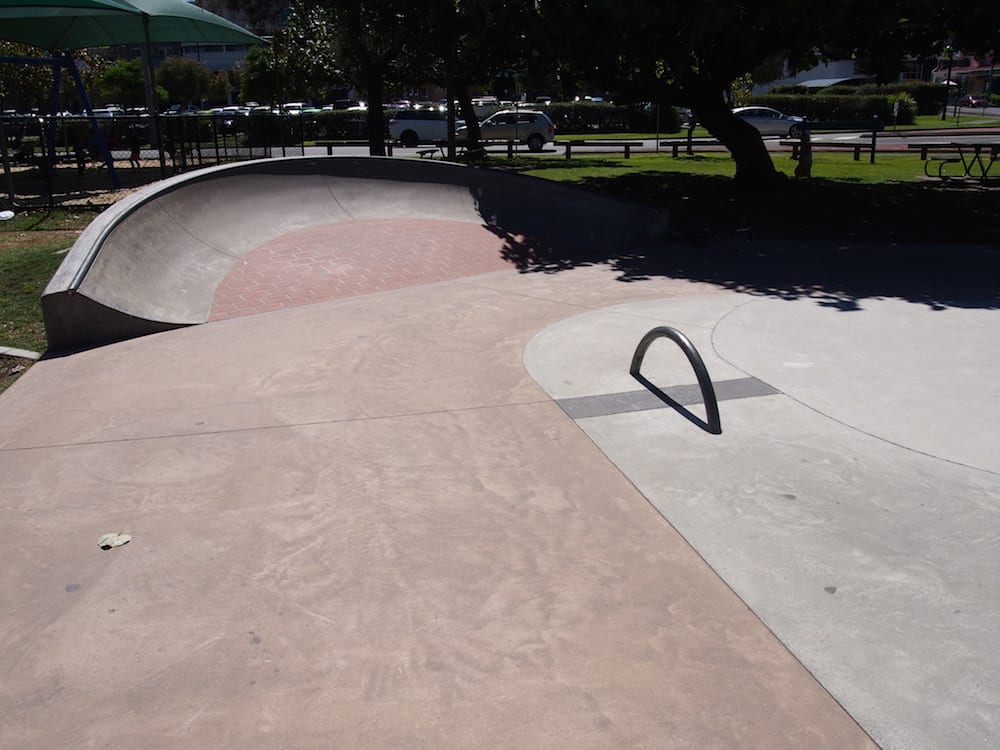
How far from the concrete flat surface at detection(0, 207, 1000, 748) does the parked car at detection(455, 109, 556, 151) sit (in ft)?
100

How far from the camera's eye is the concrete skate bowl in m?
8.52

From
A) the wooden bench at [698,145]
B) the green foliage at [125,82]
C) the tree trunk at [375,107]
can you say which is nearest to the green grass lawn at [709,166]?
the tree trunk at [375,107]

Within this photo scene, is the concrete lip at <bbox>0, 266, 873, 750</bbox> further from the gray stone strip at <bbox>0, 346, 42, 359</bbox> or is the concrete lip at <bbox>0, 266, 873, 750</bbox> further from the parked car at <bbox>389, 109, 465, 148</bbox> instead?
the parked car at <bbox>389, 109, 465, 148</bbox>

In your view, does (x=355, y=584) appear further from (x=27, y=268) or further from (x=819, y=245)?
(x=819, y=245)

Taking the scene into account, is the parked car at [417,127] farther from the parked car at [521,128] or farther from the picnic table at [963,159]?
the picnic table at [963,159]

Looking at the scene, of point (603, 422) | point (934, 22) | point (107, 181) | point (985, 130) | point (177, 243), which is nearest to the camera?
point (603, 422)

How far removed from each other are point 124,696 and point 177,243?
809 cm

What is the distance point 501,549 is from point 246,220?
8697mm

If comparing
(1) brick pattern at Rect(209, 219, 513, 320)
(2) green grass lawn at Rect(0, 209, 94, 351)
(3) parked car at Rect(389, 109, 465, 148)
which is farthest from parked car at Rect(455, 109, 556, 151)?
(1) brick pattern at Rect(209, 219, 513, 320)

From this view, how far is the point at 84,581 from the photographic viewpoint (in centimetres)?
421

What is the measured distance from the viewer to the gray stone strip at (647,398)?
20.9 ft

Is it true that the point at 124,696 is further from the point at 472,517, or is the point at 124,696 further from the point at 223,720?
the point at 472,517

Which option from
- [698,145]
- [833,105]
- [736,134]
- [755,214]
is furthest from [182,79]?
[755,214]

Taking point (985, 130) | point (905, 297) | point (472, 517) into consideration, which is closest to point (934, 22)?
point (905, 297)
